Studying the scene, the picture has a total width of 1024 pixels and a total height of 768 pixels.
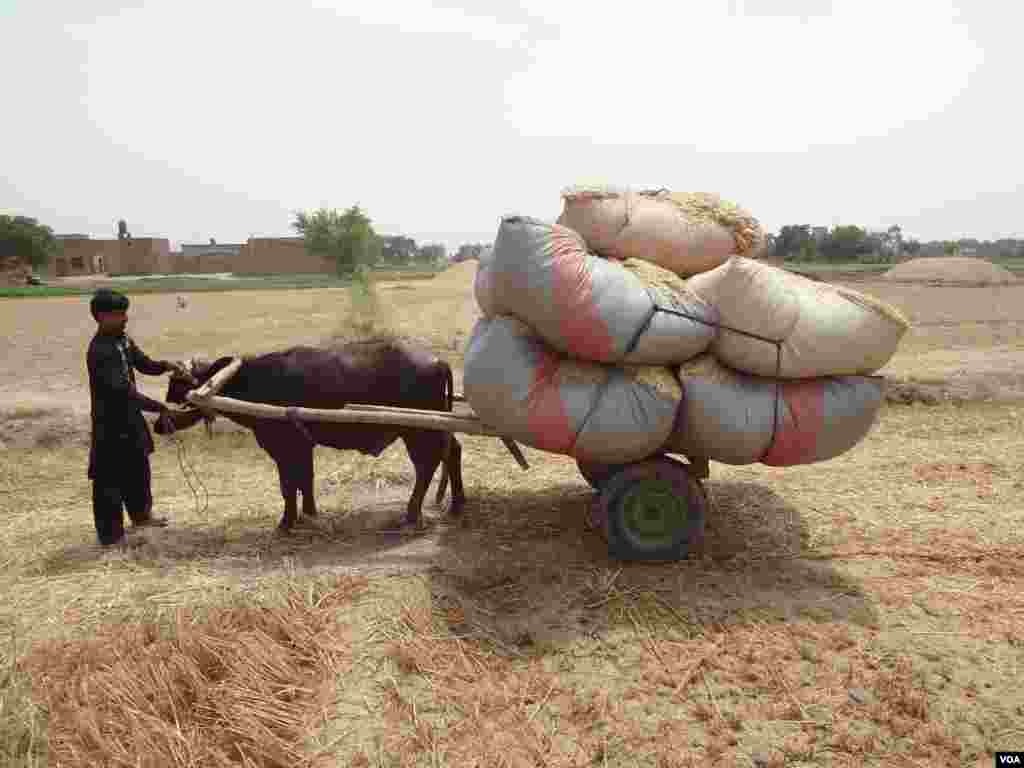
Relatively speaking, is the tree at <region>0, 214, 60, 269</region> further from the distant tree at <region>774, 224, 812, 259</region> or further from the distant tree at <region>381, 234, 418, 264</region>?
the distant tree at <region>774, 224, 812, 259</region>

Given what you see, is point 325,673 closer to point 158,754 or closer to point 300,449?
point 158,754

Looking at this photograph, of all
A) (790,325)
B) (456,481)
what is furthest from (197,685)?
(790,325)

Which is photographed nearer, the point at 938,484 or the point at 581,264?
the point at 581,264

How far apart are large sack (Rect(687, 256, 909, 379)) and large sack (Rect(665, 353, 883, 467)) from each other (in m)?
0.08

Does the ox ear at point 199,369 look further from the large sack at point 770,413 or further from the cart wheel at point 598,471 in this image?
the large sack at point 770,413

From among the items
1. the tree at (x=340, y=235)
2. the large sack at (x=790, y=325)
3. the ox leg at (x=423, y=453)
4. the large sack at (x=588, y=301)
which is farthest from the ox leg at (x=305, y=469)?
the tree at (x=340, y=235)

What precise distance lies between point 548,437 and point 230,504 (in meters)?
3.47

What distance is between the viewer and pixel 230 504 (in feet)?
18.2

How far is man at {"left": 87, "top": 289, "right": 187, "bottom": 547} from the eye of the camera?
433 cm

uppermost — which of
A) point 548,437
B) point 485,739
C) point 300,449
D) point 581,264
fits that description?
point 581,264

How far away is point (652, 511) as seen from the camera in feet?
12.7

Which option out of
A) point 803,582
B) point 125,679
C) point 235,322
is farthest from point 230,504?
point 235,322

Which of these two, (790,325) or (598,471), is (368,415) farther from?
(790,325)

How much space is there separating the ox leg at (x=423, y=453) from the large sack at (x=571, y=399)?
1.21 meters
